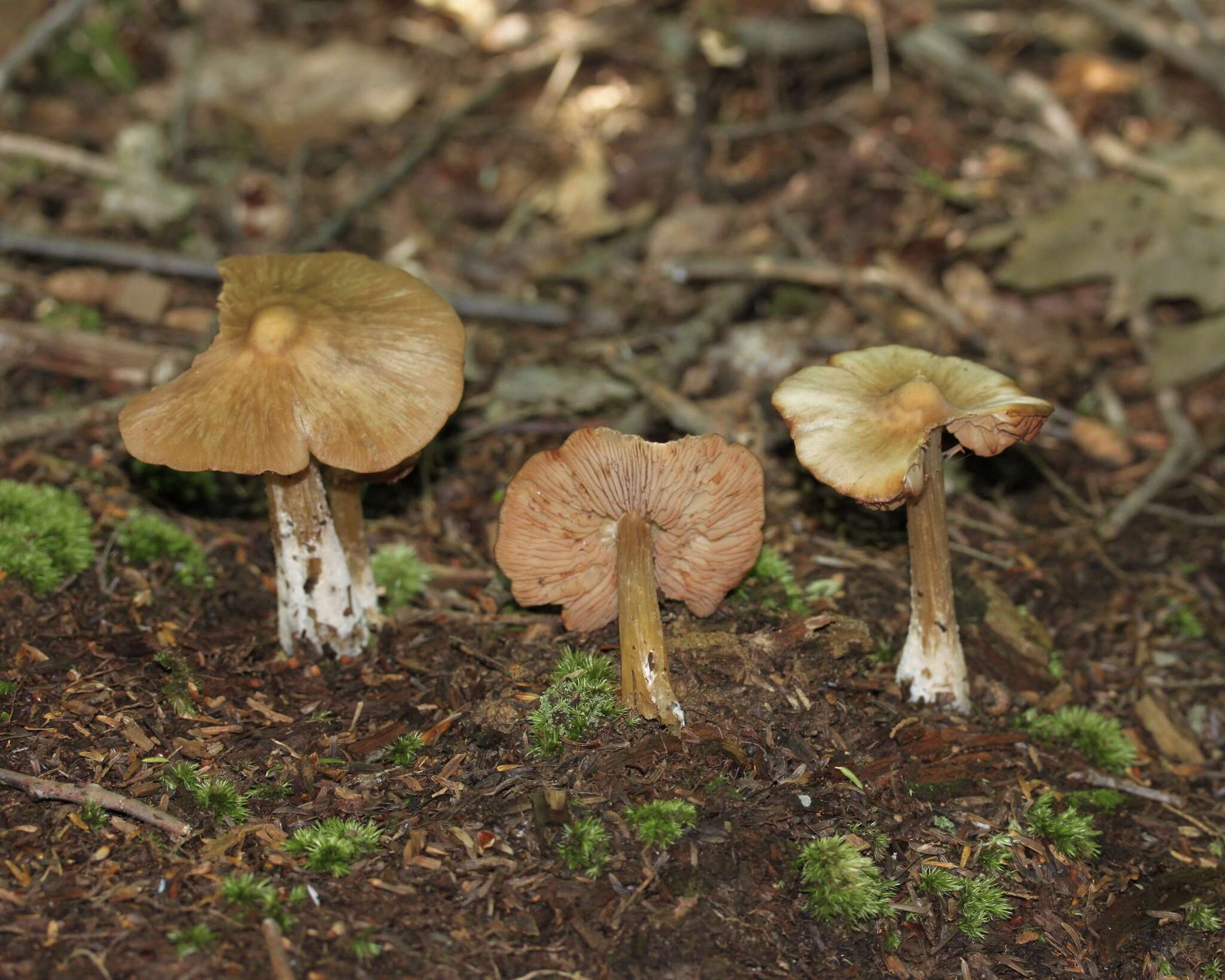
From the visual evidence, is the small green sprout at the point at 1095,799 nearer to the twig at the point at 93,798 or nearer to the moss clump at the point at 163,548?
the twig at the point at 93,798

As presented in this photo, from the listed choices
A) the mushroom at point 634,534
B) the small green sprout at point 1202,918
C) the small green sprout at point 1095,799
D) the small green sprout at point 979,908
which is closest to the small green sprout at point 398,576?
the mushroom at point 634,534

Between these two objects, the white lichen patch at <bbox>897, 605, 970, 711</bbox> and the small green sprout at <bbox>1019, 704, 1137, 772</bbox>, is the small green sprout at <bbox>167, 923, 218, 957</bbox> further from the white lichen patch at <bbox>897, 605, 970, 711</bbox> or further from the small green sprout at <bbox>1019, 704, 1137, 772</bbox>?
the small green sprout at <bbox>1019, 704, 1137, 772</bbox>

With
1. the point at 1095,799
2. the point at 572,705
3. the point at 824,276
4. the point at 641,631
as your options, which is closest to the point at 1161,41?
the point at 824,276

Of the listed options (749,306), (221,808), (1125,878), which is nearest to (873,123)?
(749,306)

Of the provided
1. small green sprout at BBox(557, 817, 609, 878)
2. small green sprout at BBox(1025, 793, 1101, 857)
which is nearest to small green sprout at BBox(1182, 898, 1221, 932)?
small green sprout at BBox(1025, 793, 1101, 857)

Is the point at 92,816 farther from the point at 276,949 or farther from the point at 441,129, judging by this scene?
the point at 441,129

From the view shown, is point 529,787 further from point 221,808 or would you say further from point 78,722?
point 78,722
